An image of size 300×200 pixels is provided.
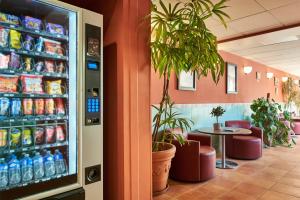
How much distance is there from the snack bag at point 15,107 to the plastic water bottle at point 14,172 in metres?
0.30

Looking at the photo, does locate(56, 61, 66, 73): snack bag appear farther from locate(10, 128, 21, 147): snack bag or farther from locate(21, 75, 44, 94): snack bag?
locate(10, 128, 21, 147): snack bag

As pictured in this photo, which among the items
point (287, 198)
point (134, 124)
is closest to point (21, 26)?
point (134, 124)

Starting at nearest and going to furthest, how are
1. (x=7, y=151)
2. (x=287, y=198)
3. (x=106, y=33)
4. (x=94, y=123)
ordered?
(x=7, y=151) < (x=94, y=123) < (x=106, y=33) < (x=287, y=198)

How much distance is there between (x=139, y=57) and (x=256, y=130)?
389 cm

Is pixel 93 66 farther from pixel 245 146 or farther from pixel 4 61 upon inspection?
pixel 245 146

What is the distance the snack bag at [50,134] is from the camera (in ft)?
5.00

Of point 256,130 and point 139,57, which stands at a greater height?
point 139,57

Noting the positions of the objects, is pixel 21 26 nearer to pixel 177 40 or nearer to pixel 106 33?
pixel 106 33

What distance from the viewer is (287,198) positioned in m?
2.81

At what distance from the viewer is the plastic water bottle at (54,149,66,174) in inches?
59.6

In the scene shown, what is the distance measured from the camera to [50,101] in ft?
5.08

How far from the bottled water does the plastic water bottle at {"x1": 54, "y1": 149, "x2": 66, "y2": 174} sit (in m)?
0.15

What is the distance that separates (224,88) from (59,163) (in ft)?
15.8

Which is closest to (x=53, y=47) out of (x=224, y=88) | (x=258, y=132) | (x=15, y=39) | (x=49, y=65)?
(x=49, y=65)
